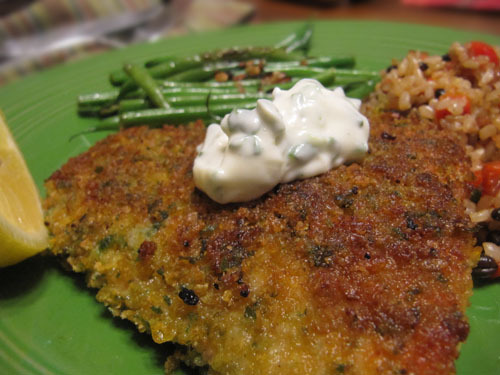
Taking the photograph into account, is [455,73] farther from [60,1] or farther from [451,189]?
[60,1]

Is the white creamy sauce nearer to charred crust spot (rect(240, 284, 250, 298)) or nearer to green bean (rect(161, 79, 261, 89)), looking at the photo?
charred crust spot (rect(240, 284, 250, 298))

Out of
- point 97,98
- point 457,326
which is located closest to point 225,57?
point 97,98

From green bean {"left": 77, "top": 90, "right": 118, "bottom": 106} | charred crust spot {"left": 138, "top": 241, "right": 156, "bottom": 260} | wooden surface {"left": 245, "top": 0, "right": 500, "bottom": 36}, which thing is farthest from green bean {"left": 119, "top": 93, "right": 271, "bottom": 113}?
wooden surface {"left": 245, "top": 0, "right": 500, "bottom": 36}

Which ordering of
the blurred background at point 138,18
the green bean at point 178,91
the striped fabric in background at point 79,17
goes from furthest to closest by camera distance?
the striped fabric in background at point 79,17
the blurred background at point 138,18
the green bean at point 178,91

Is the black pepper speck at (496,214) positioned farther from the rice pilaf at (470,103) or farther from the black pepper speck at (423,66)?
the black pepper speck at (423,66)

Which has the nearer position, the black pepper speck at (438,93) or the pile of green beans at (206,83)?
the black pepper speck at (438,93)

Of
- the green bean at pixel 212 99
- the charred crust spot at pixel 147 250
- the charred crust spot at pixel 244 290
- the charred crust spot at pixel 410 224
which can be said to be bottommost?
the charred crust spot at pixel 244 290

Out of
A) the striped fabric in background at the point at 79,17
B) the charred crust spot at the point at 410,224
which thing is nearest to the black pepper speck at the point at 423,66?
the charred crust spot at the point at 410,224
